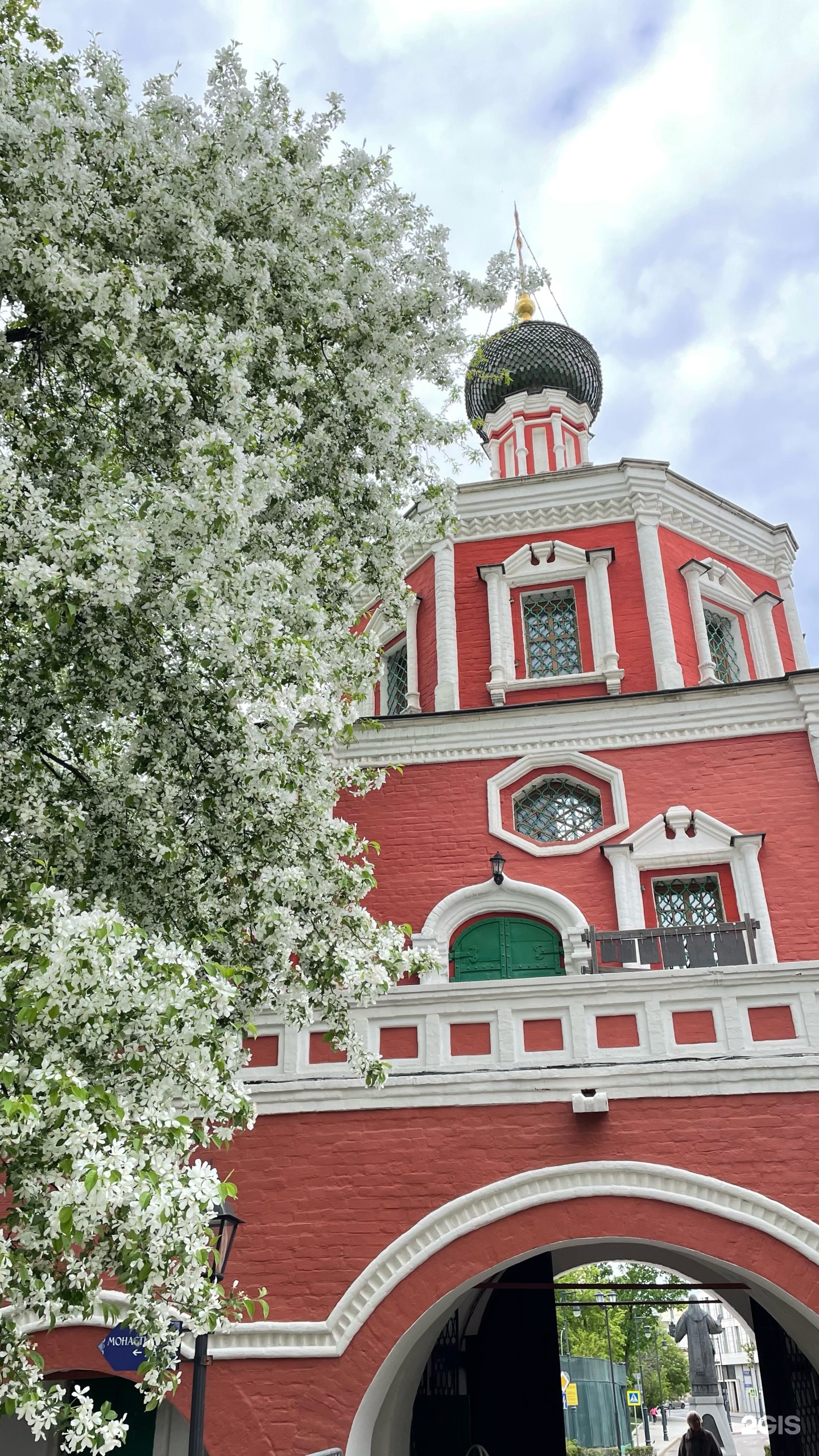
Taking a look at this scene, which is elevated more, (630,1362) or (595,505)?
(595,505)

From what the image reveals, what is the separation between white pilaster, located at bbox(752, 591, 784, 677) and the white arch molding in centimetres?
416

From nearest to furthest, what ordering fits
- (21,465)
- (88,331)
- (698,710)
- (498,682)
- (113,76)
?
(88,331) → (21,465) → (113,76) → (698,710) → (498,682)

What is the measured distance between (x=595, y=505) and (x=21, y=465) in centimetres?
835

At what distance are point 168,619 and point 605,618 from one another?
806cm

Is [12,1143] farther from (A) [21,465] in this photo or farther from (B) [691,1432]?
(B) [691,1432]

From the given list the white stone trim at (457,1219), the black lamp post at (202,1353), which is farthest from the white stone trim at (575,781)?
the black lamp post at (202,1353)

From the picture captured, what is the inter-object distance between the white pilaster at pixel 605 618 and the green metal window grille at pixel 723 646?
4.19 ft

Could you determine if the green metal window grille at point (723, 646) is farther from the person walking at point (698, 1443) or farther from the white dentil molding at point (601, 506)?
the person walking at point (698, 1443)

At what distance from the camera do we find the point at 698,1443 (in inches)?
387

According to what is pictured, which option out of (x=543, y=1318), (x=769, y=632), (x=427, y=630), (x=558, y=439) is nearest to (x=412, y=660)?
(x=427, y=630)

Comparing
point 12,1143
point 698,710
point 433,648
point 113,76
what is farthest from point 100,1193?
point 433,648

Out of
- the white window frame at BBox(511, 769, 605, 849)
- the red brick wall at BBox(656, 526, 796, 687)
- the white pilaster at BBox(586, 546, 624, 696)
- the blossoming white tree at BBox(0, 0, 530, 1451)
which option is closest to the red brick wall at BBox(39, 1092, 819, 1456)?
the blossoming white tree at BBox(0, 0, 530, 1451)

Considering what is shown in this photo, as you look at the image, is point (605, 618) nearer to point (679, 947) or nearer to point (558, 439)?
point (679, 947)

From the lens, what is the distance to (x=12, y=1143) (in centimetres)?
353
